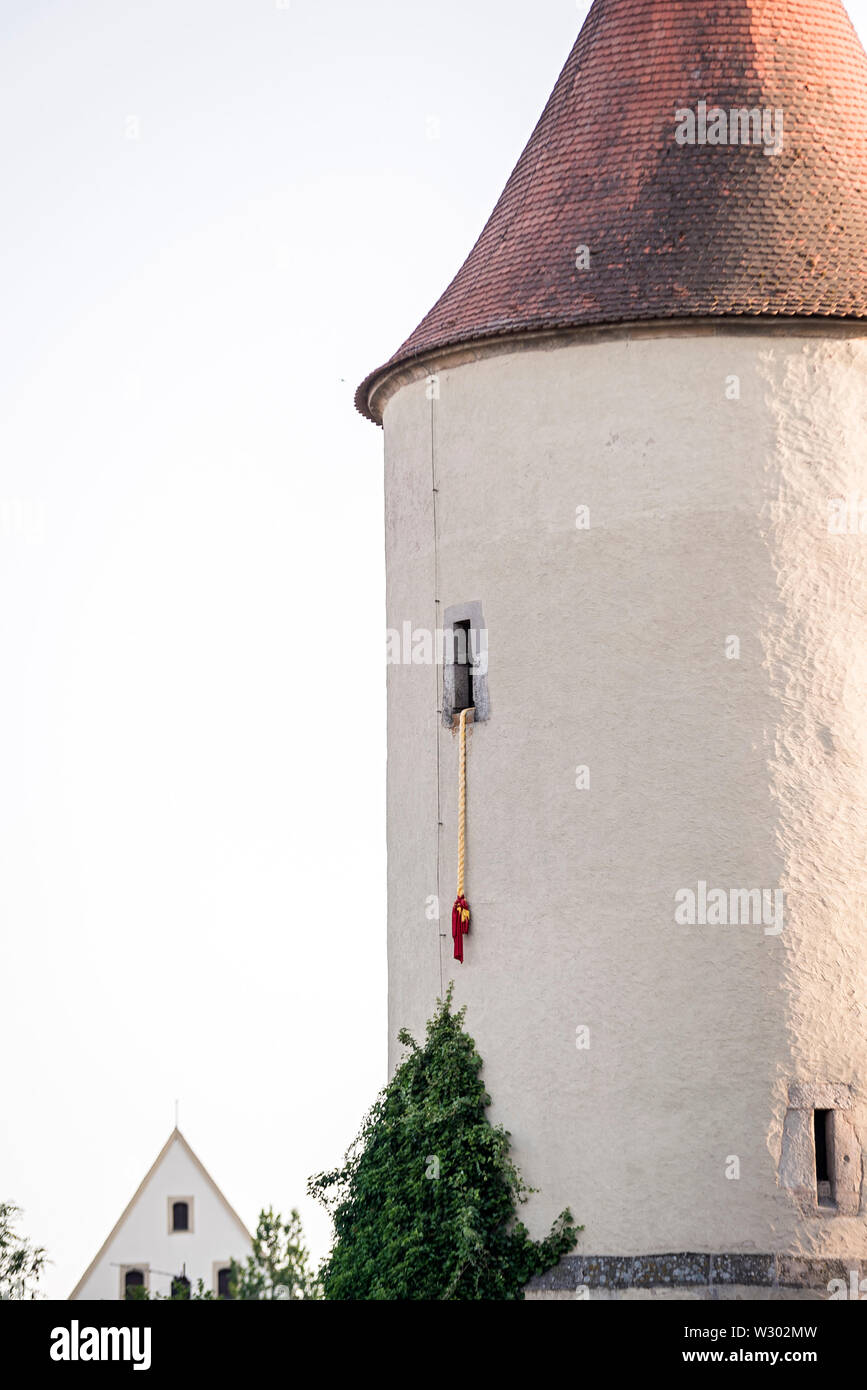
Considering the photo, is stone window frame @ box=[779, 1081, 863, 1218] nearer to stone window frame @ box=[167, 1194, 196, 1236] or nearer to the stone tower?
the stone tower

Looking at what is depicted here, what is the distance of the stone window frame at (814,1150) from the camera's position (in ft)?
66.3

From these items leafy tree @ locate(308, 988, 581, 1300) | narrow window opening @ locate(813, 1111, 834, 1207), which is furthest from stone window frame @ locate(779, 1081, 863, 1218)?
leafy tree @ locate(308, 988, 581, 1300)

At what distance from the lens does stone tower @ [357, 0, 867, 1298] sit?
20297mm

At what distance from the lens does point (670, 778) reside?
2056cm

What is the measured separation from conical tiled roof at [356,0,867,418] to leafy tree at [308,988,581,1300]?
5.82 meters

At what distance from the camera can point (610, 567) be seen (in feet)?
68.5

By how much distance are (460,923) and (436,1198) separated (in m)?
2.18

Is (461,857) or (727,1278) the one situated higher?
(461,857)

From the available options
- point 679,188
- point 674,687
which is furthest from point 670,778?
point 679,188

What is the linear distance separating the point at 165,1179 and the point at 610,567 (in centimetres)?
3025

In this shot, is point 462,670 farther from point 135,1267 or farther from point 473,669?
point 135,1267
